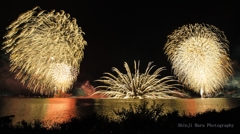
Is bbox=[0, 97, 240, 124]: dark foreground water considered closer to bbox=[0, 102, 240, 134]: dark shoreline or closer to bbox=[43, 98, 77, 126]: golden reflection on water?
bbox=[43, 98, 77, 126]: golden reflection on water

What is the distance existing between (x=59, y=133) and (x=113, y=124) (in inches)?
114

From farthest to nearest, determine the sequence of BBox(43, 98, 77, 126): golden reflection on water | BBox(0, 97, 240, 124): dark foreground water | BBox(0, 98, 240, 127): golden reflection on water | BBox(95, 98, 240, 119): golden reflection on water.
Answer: BBox(95, 98, 240, 119): golden reflection on water → BBox(0, 97, 240, 124): dark foreground water → BBox(0, 98, 240, 127): golden reflection on water → BBox(43, 98, 77, 126): golden reflection on water

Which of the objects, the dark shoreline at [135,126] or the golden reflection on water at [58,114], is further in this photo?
the golden reflection on water at [58,114]

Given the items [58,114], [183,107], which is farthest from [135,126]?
[183,107]

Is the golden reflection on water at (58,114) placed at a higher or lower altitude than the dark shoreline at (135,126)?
lower

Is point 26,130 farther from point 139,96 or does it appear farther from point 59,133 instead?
point 139,96

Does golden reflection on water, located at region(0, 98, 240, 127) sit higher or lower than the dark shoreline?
lower

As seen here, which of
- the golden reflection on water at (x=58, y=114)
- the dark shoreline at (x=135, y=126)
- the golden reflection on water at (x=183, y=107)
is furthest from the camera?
the golden reflection on water at (x=183, y=107)

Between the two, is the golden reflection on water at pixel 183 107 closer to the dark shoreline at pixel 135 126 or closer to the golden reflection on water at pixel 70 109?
the golden reflection on water at pixel 70 109

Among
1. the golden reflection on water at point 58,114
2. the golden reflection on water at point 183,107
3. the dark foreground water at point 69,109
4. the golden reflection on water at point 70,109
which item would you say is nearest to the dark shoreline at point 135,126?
the golden reflection on water at point 70,109

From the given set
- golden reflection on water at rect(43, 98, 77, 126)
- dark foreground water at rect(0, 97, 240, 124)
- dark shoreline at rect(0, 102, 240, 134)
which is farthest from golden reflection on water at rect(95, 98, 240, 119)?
dark shoreline at rect(0, 102, 240, 134)

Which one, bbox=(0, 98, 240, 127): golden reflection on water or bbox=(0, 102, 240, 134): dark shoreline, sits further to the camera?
bbox=(0, 98, 240, 127): golden reflection on water

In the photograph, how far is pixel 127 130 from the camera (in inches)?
515

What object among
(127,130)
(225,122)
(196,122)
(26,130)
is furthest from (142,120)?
(26,130)
